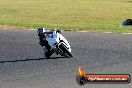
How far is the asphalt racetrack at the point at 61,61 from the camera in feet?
33.6

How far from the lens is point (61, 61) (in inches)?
523

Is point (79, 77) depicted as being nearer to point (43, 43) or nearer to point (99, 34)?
point (43, 43)

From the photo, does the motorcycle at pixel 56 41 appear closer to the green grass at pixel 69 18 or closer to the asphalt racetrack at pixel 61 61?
the asphalt racetrack at pixel 61 61

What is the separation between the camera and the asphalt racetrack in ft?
33.6

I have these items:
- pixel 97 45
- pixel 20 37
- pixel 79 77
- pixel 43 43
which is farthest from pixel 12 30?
pixel 79 77

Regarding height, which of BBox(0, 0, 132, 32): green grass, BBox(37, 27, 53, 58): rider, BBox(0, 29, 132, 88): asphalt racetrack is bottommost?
BBox(0, 0, 132, 32): green grass

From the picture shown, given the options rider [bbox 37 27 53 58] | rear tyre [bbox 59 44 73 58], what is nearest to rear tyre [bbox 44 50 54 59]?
rider [bbox 37 27 53 58]

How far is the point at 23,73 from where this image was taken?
11359 mm

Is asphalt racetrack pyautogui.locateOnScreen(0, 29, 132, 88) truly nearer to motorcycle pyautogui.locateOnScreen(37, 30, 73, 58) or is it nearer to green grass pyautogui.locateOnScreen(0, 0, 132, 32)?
motorcycle pyautogui.locateOnScreen(37, 30, 73, 58)

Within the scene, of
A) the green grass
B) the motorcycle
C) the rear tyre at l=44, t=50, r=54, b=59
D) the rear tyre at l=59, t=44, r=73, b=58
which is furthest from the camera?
the green grass

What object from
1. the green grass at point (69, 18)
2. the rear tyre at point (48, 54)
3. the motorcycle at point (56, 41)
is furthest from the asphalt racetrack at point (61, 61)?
the green grass at point (69, 18)

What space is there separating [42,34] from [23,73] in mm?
2190

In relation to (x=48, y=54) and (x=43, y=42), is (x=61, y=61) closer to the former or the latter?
(x=48, y=54)

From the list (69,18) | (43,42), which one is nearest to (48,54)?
(43,42)
